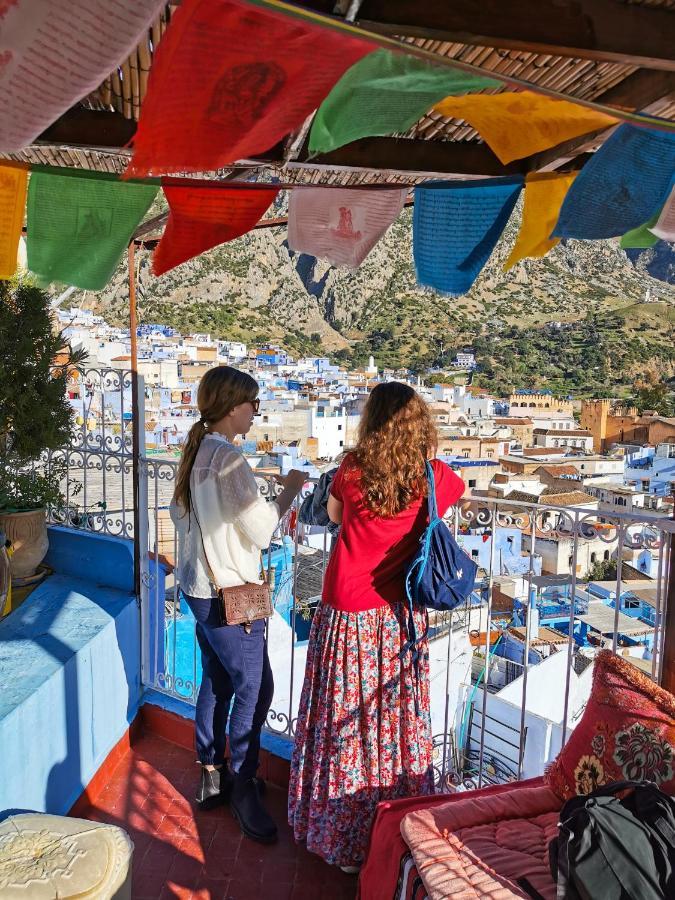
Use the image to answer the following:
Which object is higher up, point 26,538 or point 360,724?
point 26,538

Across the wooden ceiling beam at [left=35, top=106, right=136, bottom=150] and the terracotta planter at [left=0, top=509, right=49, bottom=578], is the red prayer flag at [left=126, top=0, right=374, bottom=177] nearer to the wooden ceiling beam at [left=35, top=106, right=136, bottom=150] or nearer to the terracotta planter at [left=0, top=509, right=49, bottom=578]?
the wooden ceiling beam at [left=35, top=106, right=136, bottom=150]

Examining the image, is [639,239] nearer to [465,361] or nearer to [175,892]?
A: [175,892]

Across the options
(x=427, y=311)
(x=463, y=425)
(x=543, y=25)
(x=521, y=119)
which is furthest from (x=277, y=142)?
(x=427, y=311)

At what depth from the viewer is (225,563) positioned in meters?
2.23

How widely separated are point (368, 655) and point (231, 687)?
64cm

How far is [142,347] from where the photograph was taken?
46.2 meters

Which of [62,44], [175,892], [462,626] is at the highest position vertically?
[62,44]

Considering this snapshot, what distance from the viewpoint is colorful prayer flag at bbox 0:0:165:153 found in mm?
1038

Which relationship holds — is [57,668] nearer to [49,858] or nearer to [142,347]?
[49,858]

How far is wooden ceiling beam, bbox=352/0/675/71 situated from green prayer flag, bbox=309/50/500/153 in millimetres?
116

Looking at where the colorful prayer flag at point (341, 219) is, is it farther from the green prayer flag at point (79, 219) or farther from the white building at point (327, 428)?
the white building at point (327, 428)

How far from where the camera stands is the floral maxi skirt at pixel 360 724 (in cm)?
213

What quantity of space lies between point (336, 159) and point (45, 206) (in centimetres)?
109

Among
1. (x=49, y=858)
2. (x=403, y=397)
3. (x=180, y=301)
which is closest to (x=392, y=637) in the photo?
(x=403, y=397)
